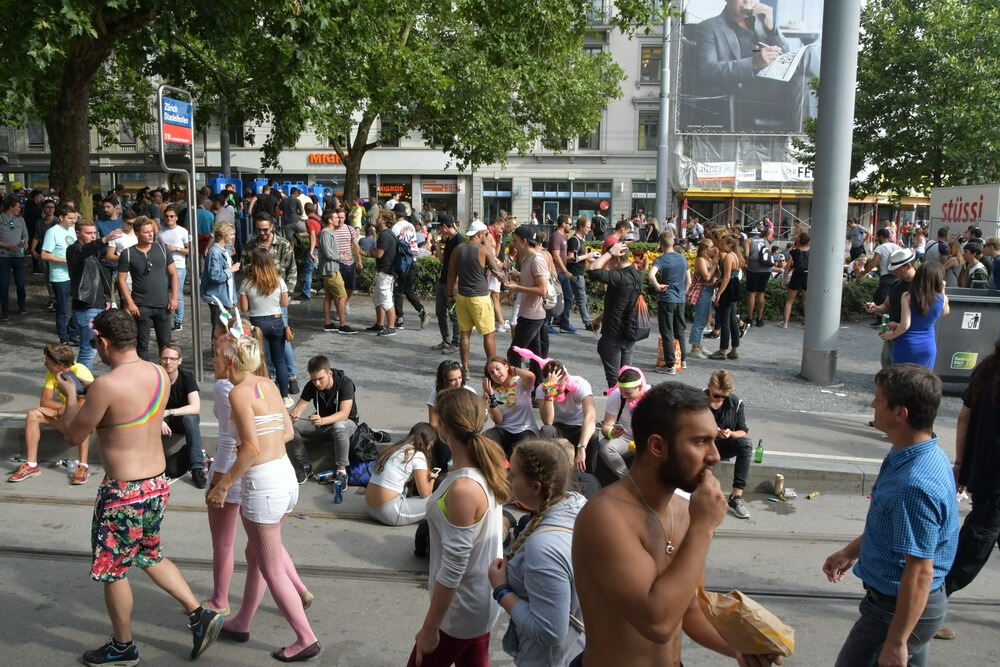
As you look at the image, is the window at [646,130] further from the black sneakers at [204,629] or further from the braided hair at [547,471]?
the braided hair at [547,471]

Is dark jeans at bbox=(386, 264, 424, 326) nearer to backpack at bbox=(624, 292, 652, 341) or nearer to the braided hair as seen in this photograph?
backpack at bbox=(624, 292, 652, 341)

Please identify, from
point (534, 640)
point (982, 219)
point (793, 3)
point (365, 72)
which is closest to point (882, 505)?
point (534, 640)

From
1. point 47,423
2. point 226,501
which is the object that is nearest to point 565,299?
point 47,423

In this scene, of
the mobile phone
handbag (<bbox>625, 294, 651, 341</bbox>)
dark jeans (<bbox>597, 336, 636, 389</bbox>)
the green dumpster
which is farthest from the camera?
the green dumpster

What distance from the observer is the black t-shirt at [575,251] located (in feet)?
44.5

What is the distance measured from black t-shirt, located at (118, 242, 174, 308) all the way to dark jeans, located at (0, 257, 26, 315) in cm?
465

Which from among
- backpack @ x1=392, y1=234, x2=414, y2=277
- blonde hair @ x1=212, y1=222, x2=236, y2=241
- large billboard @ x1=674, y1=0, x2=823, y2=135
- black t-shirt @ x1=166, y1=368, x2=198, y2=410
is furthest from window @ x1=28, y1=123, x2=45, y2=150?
black t-shirt @ x1=166, y1=368, x2=198, y2=410

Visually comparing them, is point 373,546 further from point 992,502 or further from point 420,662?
point 992,502

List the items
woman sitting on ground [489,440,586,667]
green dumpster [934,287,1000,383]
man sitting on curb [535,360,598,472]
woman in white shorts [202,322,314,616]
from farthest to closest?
green dumpster [934,287,1000,383] → man sitting on curb [535,360,598,472] → woman in white shorts [202,322,314,616] → woman sitting on ground [489,440,586,667]

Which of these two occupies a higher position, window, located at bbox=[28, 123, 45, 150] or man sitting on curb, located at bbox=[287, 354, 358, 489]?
window, located at bbox=[28, 123, 45, 150]

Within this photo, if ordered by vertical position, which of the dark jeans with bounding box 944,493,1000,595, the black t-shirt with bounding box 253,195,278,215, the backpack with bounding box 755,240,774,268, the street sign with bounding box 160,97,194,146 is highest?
the street sign with bounding box 160,97,194,146

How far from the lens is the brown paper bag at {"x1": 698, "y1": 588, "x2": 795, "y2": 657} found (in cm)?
241

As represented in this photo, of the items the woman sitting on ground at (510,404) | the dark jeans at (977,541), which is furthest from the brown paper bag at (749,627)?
the woman sitting on ground at (510,404)

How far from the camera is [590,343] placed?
12531mm
